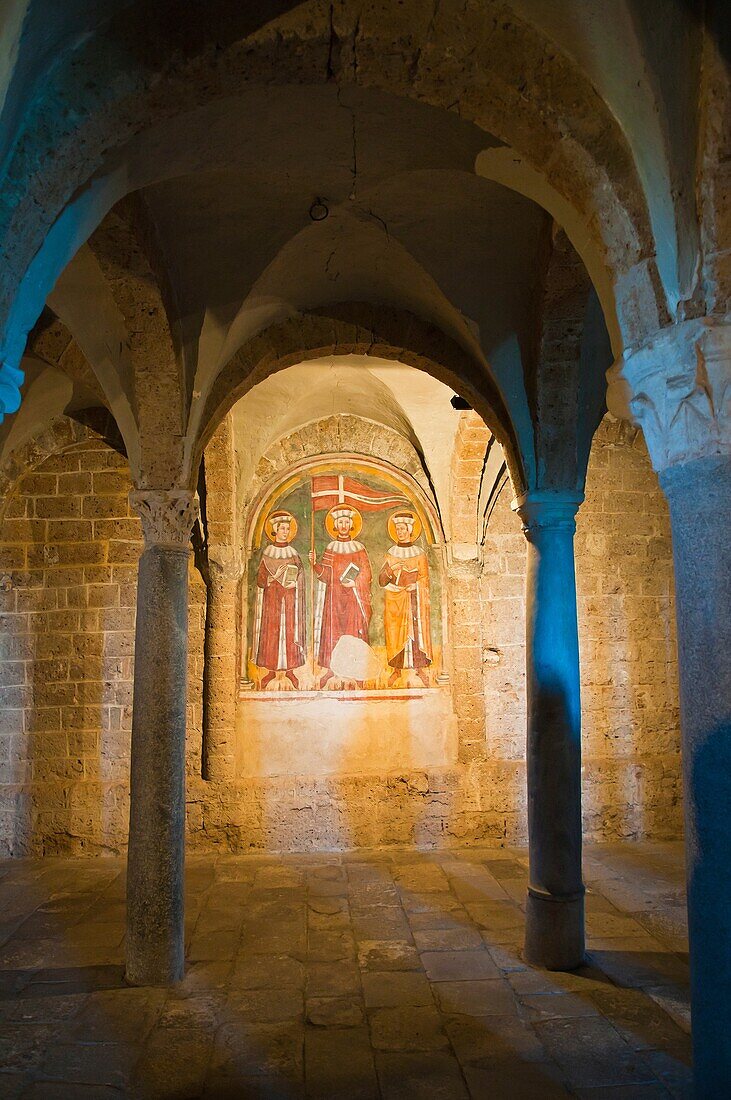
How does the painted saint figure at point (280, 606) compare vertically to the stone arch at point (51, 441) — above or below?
below

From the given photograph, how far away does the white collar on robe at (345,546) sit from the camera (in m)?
7.95

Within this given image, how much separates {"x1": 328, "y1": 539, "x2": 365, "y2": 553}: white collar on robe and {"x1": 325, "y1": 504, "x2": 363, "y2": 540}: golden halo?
5 cm

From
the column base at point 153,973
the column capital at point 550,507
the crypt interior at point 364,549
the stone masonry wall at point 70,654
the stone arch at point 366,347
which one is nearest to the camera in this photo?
the crypt interior at point 364,549

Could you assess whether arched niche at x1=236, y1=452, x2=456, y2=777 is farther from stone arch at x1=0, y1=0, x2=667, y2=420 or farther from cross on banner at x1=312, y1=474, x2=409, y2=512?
stone arch at x1=0, y1=0, x2=667, y2=420

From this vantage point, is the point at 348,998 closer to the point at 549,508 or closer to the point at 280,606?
the point at 549,508

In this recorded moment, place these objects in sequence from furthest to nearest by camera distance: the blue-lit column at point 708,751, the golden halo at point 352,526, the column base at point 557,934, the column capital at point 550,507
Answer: the golden halo at point 352,526, the column capital at point 550,507, the column base at point 557,934, the blue-lit column at point 708,751

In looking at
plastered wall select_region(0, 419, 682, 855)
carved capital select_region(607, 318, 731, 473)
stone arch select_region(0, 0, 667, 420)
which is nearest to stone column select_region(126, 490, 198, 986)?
stone arch select_region(0, 0, 667, 420)

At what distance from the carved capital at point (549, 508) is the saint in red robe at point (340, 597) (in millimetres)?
3347

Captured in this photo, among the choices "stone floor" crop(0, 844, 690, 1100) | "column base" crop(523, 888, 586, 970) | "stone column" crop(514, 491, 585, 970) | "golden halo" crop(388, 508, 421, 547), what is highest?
"golden halo" crop(388, 508, 421, 547)

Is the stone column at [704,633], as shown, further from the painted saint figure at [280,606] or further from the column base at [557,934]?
the painted saint figure at [280,606]

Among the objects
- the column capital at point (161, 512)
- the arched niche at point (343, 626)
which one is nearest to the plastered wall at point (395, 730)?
the arched niche at point (343, 626)

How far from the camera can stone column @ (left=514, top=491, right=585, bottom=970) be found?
436cm

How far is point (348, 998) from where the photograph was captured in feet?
13.1

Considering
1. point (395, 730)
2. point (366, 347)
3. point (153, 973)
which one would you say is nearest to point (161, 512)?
point (366, 347)
